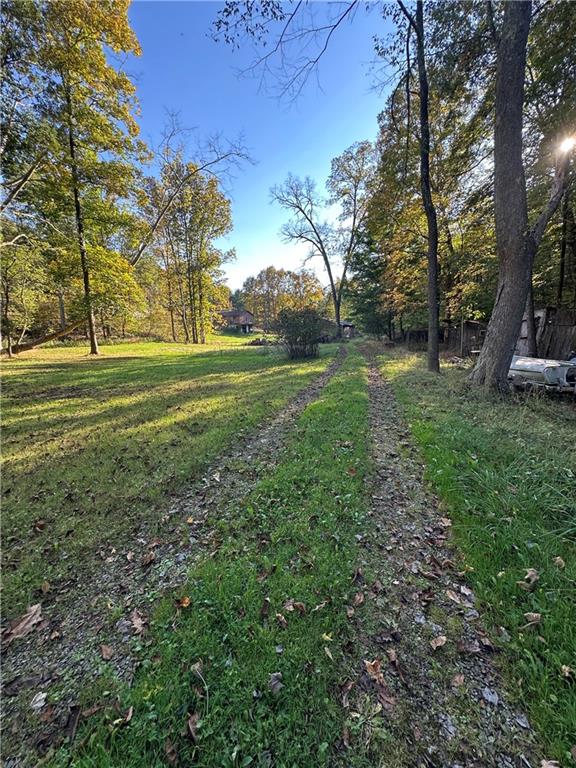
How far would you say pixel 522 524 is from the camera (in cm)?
269

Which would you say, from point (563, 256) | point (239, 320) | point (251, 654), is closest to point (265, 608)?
point (251, 654)

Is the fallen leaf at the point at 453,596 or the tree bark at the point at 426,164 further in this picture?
the tree bark at the point at 426,164

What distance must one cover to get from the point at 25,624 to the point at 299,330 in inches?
532

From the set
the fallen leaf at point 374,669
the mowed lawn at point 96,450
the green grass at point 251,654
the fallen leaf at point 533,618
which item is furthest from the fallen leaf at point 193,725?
the fallen leaf at point 533,618

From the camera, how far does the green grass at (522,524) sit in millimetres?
1641

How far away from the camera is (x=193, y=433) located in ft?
18.1

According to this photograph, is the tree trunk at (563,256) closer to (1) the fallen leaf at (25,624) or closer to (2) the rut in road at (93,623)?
(2) the rut in road at (93,623)

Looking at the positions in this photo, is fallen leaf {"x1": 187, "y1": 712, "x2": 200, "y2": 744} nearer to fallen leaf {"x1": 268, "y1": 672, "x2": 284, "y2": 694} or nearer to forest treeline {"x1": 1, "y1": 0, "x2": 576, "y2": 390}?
fallen leaf {"x1": 268, "y1": 672, "x2": 284, "y2": 694}

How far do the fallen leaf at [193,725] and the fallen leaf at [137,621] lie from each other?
0.72 m

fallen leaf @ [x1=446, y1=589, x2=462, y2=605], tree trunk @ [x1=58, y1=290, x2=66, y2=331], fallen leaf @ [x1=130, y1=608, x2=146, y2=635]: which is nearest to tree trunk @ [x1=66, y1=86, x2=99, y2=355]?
tree trunk @ [x1=58, y1=290, x2=66, y2=331]

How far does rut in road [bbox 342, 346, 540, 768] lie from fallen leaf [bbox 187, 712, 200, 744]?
0.82 m

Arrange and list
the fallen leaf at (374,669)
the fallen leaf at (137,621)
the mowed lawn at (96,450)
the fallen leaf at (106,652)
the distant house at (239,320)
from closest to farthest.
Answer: the fallen leaf at (374,669) → the fallen leaf at (106,652) → the fallen leaf at (137,621) → the mowed lawn at (96,450) → the distant house at (239,320)

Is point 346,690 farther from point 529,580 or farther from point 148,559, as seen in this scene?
point 148,559

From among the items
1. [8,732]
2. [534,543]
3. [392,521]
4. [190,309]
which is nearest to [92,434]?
[8,732]
